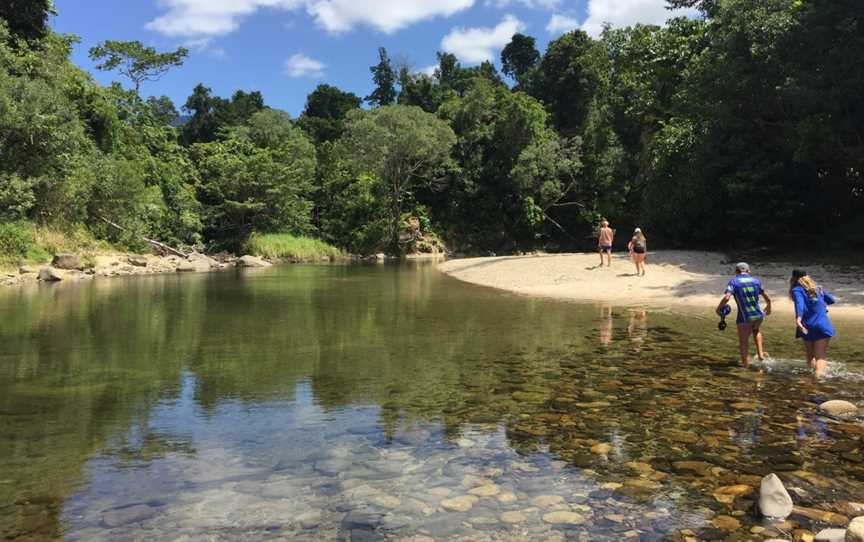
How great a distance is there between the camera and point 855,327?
43.9 feet

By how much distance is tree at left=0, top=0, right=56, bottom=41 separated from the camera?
3459 centimetres

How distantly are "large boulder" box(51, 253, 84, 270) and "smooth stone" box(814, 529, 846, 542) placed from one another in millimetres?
33498

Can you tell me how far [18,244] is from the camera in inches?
1120

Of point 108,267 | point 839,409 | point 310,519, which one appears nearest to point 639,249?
point 839,409

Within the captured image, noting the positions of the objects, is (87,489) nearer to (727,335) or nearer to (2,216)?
(727,335)

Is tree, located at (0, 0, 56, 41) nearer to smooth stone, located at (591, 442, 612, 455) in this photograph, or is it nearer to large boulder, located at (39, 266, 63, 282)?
large boulder, located at (39, 266, 63, 282)

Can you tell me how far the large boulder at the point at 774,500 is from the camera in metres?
4.55

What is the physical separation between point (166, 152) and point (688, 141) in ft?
148

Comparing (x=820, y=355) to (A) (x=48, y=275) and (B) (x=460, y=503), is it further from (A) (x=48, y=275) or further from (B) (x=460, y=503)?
(A) (x=48, y=275)

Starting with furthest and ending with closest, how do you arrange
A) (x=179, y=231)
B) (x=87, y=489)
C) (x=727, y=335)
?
(x=179, y=231) → (x=727, y=335) → (x=87, y=489)

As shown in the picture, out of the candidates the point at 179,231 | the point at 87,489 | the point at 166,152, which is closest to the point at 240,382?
the point at 87,489

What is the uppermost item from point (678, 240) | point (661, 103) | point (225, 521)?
point (661, 103)

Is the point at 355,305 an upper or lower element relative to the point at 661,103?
lower

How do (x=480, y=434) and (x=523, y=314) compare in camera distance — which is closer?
(x=480, y=434)
